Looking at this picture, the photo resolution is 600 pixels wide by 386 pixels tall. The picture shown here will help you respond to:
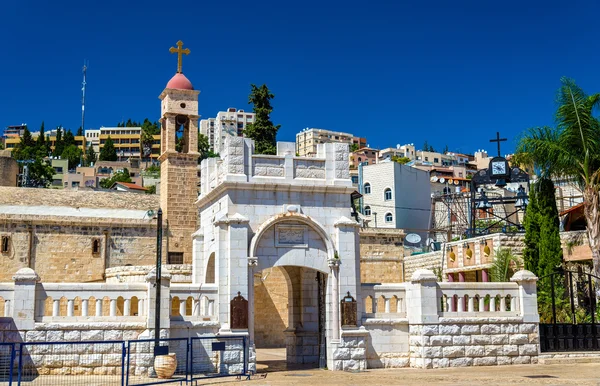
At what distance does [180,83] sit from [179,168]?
425 centimetres

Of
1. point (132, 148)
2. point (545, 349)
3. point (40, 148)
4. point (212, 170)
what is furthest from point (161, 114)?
point (132, 148)

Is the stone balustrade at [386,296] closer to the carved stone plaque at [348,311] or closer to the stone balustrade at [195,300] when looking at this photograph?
the carved stone plaque at [348,311]

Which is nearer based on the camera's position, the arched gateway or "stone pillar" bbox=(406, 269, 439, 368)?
the arched gateway

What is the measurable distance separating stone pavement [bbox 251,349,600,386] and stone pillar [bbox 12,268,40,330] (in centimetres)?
522

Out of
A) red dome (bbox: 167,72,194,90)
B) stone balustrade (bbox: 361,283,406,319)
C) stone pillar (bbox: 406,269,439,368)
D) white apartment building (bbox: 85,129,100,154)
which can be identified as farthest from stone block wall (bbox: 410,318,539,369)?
white apartment building (bbox: 85,129,100,154)

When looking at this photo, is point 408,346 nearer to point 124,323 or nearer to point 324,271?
point 324,271

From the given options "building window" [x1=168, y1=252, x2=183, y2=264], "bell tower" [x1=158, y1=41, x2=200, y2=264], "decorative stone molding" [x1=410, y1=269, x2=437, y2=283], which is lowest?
"decorative stone molding" [x1=410, y1=269, x2=437, y2=283]

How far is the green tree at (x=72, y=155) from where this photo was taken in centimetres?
11228

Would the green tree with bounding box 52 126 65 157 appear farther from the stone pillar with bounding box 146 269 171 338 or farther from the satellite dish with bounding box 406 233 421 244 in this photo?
the stone pillar with bounding box 146 269 171 338

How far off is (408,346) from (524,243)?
8929 mm

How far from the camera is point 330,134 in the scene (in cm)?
14512

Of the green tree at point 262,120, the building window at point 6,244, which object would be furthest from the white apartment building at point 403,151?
the building window at point 6,244

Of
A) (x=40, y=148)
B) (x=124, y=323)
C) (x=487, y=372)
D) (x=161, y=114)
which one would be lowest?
(x=487, y=372)

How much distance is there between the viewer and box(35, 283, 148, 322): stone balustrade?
52.0ft
